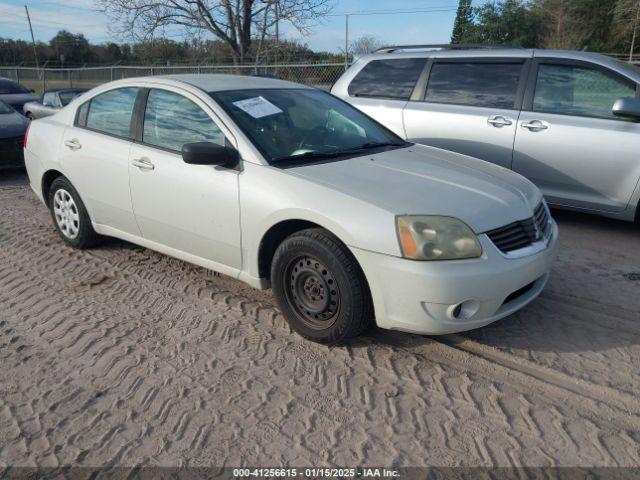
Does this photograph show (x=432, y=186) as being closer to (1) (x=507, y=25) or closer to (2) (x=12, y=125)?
(2) (x=12, y=125)

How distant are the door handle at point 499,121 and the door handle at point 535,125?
163 mm

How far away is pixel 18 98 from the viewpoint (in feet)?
47.7

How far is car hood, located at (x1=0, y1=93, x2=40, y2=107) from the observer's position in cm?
1418

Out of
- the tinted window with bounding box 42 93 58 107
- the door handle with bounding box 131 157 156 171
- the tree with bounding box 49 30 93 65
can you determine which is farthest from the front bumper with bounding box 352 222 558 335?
the tree with bounding box 49 30 93 65

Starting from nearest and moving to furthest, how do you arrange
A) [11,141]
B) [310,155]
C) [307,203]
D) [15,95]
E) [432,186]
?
[307,203] → [432,186] → [310,155] → [11,141] → [15,95]

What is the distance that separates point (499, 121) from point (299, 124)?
8.52 feet

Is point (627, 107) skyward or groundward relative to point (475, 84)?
groundward

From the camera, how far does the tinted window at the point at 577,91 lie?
5086 millimetres

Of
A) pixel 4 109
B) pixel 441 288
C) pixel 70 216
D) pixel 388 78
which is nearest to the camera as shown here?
pixel 441 288

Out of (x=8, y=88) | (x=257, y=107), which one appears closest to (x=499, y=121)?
(x=257, y=107)

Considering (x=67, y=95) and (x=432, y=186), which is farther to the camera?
(x=67, y=95)

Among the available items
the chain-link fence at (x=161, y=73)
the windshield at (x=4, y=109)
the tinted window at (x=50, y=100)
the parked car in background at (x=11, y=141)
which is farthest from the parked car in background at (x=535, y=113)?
the tinted window at (x=50, y=100)

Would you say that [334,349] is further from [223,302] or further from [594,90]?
[594,90]

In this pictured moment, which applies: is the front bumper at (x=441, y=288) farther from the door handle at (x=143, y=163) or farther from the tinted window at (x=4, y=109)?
the tinted window at (x=4, y=109)
